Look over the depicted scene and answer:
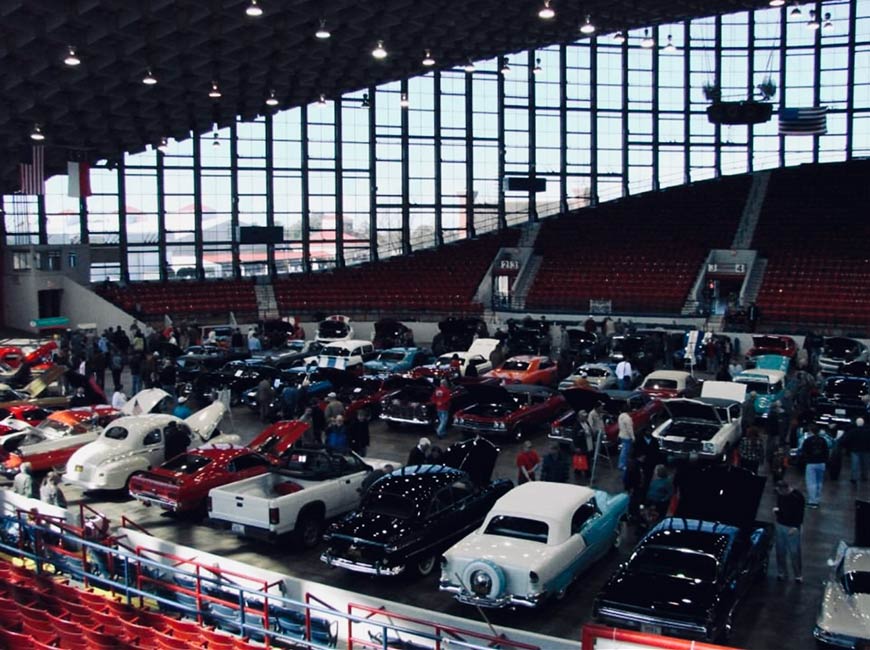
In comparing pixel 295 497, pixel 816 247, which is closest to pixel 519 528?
pixel 295 497

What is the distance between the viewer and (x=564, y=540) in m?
12.5

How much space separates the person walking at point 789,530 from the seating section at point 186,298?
29728 millimetres

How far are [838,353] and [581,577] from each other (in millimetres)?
17477

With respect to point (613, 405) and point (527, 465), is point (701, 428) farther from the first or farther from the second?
point (527, 465)

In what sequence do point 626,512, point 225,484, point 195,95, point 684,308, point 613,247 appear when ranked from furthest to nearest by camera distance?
point 613,247, point 684,308, point 195,95, point 225,484, point 626,512

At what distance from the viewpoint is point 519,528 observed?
1269cm

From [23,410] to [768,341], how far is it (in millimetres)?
19957

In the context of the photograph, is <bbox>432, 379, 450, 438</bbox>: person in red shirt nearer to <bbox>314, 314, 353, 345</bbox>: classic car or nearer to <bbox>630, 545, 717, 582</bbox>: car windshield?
<bbox>630, 545, 717, 582</bbox>: car windshield

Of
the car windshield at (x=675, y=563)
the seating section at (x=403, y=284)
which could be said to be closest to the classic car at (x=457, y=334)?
the seating section at (x=403, y=284)

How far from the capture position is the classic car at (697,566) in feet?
35.2

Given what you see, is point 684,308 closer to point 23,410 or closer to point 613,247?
point 613,247

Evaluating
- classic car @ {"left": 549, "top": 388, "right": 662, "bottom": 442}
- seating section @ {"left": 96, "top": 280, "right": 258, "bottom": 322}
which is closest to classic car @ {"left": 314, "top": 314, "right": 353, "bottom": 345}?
seating section @ {"left": 96, "top": 280, "right": 258, "bottom": 322}

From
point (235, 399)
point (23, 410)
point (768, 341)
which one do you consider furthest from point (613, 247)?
point (23, 410)

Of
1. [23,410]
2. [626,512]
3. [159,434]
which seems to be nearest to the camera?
[626,512]
